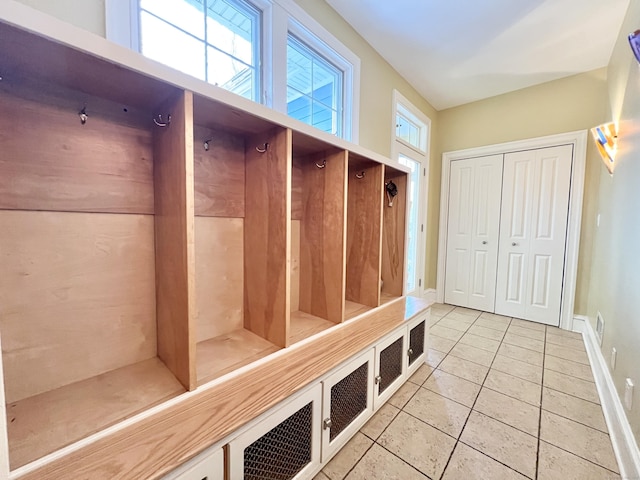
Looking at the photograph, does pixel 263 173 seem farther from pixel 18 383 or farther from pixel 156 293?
pixel 18 383

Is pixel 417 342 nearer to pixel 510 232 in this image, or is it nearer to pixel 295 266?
pixel 295 266

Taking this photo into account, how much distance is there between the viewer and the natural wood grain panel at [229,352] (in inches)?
39.2

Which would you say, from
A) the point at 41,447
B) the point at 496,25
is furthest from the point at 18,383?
the point at 496,25

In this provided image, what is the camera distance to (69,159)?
860mm

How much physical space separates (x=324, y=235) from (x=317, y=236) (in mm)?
54

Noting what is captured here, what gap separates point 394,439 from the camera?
138cm

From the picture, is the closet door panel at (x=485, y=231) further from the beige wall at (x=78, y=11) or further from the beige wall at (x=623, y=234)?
the beige wall at (x=78, y=11)

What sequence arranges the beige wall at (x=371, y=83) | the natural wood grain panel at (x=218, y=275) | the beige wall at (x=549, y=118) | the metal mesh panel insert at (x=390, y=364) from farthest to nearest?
the beige wall at (x=549, y=118) → the beige wall at (x=371, y=83) → the metal mesh panel insert at (x=390, y=364) → the natural wood grain panel at (x=218, y=275)

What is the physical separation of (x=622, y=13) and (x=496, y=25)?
34.1 inches

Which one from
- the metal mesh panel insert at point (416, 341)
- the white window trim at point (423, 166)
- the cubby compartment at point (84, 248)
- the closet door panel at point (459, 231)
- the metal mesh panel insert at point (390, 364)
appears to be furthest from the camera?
the closet door panel at point (459, 231)

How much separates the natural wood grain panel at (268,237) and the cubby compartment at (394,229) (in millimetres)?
1033

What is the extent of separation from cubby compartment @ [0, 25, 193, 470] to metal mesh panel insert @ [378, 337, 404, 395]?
1117mm

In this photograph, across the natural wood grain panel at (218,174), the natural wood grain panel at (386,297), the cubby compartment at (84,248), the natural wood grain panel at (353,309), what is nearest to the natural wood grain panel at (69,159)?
the cubby compartment at (84,248)

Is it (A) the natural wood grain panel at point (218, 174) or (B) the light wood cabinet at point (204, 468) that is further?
(A) the natural wood grain panel at point (218, 174)
